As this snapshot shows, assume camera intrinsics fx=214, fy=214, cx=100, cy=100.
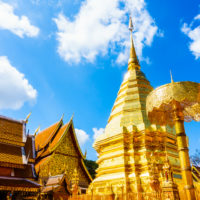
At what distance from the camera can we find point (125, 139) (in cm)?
909

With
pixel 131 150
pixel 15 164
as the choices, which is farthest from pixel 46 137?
pixel 131 150

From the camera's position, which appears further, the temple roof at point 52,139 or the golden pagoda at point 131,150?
the temple roof at point 52,139

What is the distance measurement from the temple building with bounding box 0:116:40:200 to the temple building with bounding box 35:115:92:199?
165cm

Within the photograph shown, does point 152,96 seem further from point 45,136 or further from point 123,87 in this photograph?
point 45,136

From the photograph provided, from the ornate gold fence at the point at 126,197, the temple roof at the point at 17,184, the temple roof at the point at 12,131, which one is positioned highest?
the temple roof at the point at 12,131

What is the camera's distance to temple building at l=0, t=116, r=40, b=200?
343 inches

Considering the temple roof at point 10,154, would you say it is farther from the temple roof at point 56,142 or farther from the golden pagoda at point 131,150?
the temple roof at point 56,142

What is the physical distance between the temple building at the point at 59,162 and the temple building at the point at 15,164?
1647 millimetres

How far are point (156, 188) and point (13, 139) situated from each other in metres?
7.33

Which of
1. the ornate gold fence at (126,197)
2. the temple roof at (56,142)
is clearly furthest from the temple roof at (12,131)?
the ornate gold fence at (126,197)

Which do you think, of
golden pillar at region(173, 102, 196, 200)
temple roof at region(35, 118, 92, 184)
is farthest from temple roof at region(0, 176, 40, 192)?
golden pillar at region(173, 102, 196, 200)

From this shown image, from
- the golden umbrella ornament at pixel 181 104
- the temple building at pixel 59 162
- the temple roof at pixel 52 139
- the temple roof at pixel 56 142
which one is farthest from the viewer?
the temple roof at pixel 52 139

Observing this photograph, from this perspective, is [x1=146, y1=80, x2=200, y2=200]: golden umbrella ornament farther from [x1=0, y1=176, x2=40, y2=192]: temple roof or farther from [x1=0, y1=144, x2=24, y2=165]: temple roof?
[x1=0, y1=144, x2=24, y2=165]: temple roof

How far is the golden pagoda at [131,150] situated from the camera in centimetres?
799
